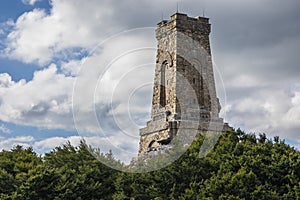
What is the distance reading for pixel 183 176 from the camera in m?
32.1

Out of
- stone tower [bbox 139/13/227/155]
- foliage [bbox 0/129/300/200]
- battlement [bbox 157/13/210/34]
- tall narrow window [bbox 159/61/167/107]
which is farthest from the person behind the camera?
battlement [bbox 157/13/210/34]

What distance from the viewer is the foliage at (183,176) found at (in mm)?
29047

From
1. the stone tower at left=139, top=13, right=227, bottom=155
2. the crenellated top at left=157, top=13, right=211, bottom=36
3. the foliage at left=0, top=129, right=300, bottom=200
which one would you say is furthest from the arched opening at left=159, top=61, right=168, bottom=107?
the foliage at left=0, top=129, right=300, bottom=200

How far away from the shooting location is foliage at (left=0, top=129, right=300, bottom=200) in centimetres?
2905

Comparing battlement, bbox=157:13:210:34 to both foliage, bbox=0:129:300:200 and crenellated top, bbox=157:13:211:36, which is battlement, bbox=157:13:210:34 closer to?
crenellated top, bbox=157:13:211:36

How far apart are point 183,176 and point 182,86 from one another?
529 inches

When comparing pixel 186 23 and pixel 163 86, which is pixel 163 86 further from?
pixel 186 23

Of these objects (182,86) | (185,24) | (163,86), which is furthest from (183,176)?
(185,24)

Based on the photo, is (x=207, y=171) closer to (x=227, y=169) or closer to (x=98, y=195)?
(x=227, y=169)

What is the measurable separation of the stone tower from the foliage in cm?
665

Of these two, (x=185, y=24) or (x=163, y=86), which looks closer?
(x=163, y=86)

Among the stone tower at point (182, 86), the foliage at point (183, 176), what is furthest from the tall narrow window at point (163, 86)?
the foliage at point (183, 176)

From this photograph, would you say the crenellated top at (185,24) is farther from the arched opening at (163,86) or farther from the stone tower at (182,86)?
the arched opening at (163,86)

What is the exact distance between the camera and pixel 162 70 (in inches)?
1818
